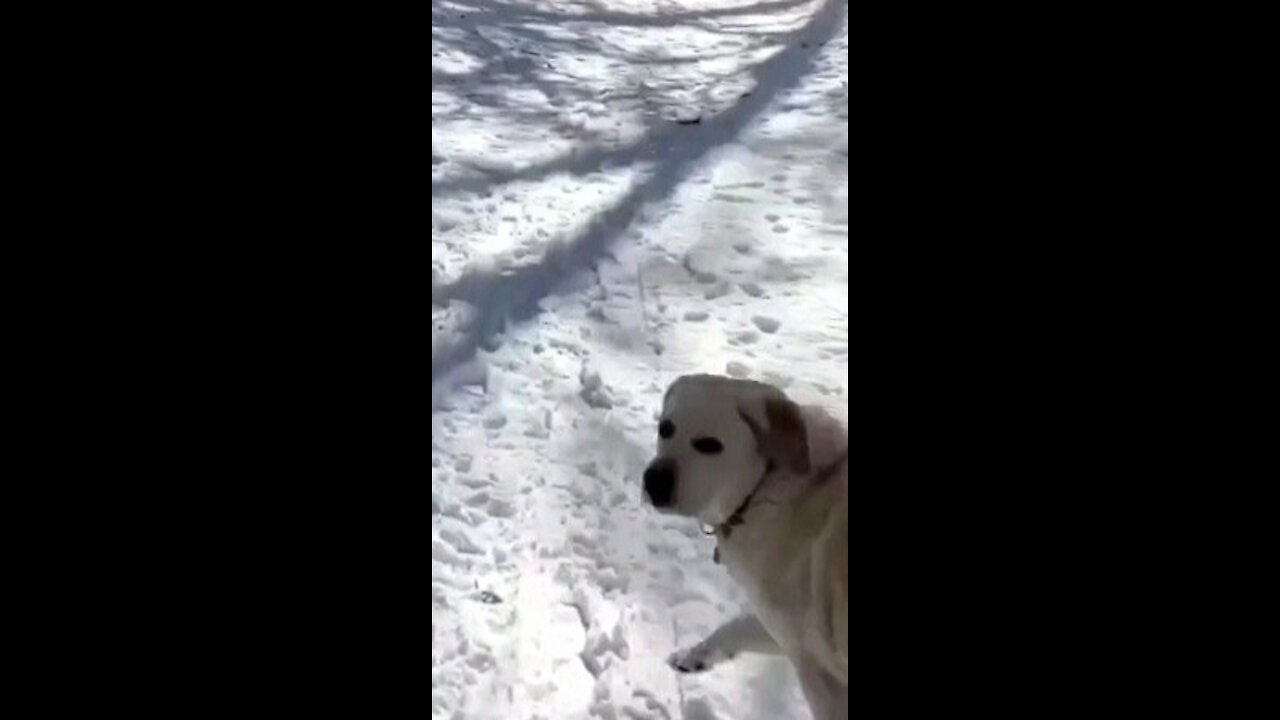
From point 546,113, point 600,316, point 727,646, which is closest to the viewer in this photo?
point 727,646

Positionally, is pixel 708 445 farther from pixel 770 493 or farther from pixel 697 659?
pixel 697 659

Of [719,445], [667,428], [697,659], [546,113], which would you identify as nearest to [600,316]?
[697,659]

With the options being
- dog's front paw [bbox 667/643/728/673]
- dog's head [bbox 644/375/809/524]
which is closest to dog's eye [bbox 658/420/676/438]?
dog's head [bbox 644/375/809/524]

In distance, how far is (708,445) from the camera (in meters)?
2.37

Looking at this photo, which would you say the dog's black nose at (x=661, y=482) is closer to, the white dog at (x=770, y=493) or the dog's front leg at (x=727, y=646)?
the white dog at (x=770, y=493)

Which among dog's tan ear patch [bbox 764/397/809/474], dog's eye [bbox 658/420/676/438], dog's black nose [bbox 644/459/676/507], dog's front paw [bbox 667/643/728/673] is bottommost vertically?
dog's front paw [bbox 667/643/728/673]

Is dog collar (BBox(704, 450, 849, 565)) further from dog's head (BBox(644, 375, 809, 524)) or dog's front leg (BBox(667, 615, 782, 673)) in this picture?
dog's front leg (BBox(667, 615, 782, 673))

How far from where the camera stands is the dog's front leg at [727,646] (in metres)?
2.72

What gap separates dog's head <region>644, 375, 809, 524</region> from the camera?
2.30 m

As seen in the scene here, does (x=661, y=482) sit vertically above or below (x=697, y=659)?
above

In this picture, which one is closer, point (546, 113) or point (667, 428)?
point (667, 428)

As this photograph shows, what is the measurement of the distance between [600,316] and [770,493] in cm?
264

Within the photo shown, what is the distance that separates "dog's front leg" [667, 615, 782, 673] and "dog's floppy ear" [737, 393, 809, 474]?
21.1 inches
